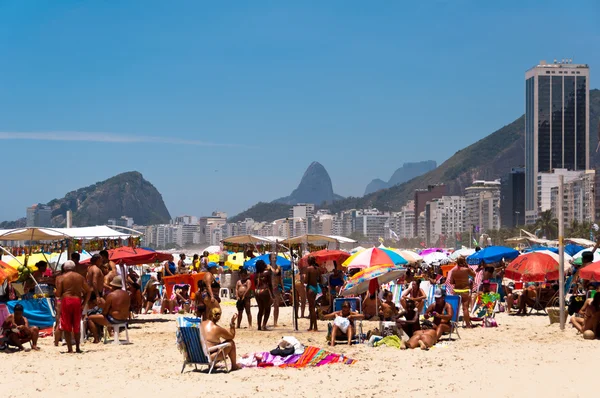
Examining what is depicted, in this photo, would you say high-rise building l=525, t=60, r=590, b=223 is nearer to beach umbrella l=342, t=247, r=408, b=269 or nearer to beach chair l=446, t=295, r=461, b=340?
beach umbrella l=342, t=247, r=408, b=269

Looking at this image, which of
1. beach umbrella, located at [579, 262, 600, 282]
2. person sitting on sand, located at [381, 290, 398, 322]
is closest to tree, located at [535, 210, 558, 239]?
person sitting on sand, located at [381, 290, 398, 322]

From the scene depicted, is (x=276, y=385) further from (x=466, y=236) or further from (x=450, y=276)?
(x=466, y=236)

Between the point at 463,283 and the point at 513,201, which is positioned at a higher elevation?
the point at 513,201

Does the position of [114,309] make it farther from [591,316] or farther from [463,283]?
[591,316]

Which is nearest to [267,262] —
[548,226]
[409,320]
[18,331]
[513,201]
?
[409,320]

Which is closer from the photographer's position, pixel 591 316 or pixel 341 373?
pixel 341 373

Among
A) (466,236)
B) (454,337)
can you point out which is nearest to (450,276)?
(454,337)

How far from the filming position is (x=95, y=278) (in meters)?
11.0

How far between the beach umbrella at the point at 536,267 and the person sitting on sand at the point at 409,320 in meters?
5.21

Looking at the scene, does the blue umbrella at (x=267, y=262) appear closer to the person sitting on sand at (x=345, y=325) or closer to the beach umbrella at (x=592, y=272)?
the person sitting on sand at (x=345, y=325)

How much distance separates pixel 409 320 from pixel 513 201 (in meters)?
183

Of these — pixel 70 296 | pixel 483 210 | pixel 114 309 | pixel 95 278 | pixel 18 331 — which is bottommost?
pixel 18 331

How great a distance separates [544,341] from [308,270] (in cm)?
372

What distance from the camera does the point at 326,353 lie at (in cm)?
936
